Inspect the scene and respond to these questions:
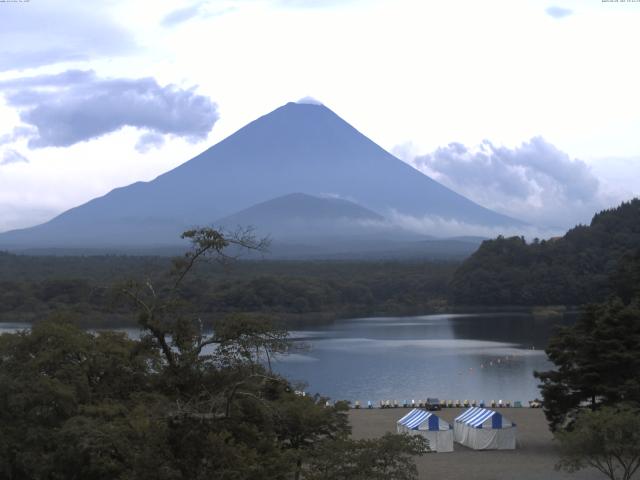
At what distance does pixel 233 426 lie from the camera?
7789 millimetres

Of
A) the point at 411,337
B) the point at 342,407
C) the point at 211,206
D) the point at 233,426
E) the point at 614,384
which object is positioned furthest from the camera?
the point at 211,206

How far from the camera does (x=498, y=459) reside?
15.9 metres

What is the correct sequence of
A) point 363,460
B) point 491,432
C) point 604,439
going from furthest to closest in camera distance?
point 491,432, point 604,439, point 363,460

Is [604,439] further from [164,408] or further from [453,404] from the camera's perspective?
[453,404]

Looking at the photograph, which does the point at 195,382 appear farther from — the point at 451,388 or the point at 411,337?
the point at 411,337

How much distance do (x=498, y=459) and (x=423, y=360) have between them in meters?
17.5

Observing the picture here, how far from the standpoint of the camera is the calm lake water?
26750mm

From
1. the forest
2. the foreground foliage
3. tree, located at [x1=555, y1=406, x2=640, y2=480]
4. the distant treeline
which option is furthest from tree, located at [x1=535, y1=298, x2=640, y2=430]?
the forest

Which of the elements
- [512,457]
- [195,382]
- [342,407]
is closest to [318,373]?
[512,457]

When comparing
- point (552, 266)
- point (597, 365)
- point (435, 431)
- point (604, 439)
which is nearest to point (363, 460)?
point (604, 439)

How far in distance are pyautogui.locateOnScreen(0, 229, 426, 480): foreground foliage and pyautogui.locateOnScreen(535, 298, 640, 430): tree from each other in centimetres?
740

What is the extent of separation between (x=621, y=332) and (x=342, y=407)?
5.54m

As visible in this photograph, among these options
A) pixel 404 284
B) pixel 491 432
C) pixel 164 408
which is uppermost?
pixel 164 408

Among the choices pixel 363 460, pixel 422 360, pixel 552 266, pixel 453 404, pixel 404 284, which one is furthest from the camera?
pixel 404 284
